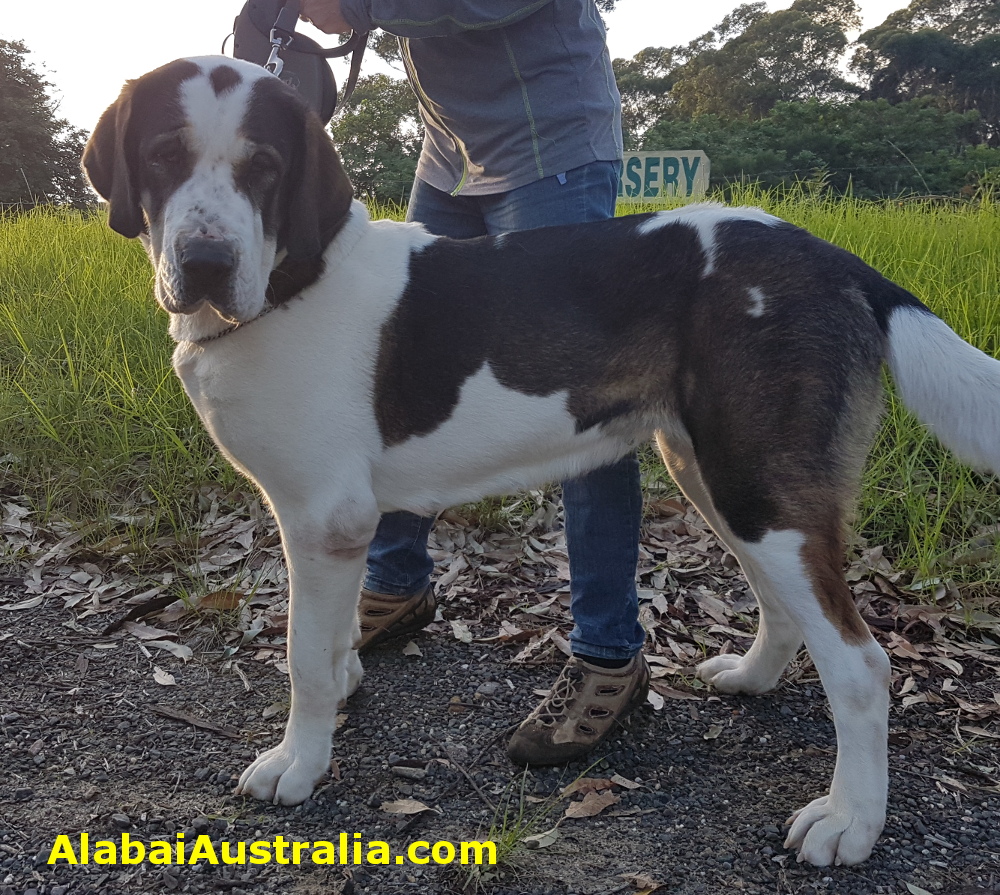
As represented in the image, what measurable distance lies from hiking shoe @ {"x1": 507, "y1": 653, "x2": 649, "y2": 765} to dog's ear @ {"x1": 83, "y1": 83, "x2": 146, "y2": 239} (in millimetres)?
1700

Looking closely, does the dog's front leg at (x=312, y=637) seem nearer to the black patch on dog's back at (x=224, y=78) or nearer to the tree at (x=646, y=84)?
the black patch on dog's back at (x=224, y=78)

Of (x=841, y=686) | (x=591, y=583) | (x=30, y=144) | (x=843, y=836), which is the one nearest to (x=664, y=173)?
(x=591, y=583)

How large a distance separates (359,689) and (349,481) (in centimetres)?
96

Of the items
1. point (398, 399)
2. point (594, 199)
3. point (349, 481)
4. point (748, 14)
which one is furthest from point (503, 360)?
point (748, 14)

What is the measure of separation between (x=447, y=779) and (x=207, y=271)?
1477mm

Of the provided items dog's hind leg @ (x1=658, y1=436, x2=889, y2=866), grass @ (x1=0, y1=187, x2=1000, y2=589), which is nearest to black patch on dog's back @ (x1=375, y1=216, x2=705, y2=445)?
dog's hind leg @ (x1=658, y1=436, x2=889, y2=866)

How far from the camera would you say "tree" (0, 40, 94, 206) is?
16.3 m

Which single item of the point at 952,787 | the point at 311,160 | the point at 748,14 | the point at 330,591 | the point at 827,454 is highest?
the point at 748,14

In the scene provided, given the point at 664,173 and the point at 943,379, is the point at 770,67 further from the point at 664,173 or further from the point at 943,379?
the point at 943,379

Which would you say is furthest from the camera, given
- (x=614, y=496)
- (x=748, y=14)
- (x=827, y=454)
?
(x=748, y=14)

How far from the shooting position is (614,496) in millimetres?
2486

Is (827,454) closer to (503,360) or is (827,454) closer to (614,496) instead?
(614,496)

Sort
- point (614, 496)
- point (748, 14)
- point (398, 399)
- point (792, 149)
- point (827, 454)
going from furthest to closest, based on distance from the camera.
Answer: point (748, 14)
point (792, 149)
point (614, 496)
point (398, 399)
point (827, 454)

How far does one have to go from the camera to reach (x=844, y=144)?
16484mm
